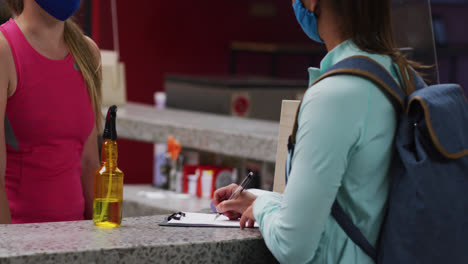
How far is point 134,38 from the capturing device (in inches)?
328

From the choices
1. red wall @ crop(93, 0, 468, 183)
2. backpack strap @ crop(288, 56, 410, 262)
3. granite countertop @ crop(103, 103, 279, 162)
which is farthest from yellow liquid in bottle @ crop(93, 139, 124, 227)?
red wall @ crop(93, 0, 468, 183)

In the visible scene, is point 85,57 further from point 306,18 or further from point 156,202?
point 156,202

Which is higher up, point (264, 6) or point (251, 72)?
point (264, 6)

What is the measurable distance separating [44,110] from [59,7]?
0.28 metres

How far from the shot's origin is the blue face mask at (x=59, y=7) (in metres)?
2.03

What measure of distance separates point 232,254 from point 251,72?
8.49 metres

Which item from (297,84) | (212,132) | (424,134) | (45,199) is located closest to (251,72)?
(297,84)

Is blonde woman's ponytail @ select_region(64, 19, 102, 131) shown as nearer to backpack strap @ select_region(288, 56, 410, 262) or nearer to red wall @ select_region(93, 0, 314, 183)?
backpack strap @ select_region(288, 56, 410, 262)

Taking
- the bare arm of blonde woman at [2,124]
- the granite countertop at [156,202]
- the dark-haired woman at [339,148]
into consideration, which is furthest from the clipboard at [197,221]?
the granite countertop at [156,202]

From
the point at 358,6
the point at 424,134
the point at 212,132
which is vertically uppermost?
the point at 358,6

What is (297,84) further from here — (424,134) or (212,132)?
(424,134)

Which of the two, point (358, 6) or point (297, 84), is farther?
point (297, 84)

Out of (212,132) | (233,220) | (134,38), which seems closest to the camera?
(233,220)

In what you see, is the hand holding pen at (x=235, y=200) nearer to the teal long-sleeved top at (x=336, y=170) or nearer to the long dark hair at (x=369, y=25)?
the teal long-sleeved top at (x=336, y=170)
